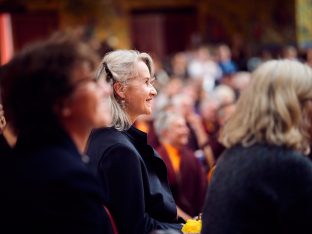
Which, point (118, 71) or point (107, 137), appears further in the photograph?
point (118, 71)

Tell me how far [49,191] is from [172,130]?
4445 mm

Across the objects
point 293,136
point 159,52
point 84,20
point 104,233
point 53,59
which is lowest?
point 159,52

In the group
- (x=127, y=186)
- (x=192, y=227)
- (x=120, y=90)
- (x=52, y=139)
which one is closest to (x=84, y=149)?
(x=52, y=139)

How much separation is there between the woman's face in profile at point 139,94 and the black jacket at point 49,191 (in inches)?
49.0

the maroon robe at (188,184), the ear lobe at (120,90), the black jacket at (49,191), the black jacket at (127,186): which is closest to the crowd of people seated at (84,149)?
the black jacket at (49,191)

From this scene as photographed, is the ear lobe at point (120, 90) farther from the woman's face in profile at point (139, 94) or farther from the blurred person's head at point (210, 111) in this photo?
the blurred person's head at point (210, 111)

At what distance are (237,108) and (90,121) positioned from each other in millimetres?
534

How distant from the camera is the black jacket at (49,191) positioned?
2244 mm

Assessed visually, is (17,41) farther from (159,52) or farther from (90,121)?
(90,121)

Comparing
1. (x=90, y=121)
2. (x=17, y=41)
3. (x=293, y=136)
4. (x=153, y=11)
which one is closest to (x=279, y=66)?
(x=293, y=136)

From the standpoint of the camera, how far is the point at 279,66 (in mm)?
2533

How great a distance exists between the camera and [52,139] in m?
2.32

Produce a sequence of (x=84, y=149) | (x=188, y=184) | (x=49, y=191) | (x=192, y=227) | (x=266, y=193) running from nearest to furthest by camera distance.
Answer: (x=49, y=191) < (x=266, y=193) < (x=84, y=149) < (x=192, y=227) < (x=188, y=184)

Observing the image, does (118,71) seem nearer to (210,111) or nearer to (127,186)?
(127,186)
